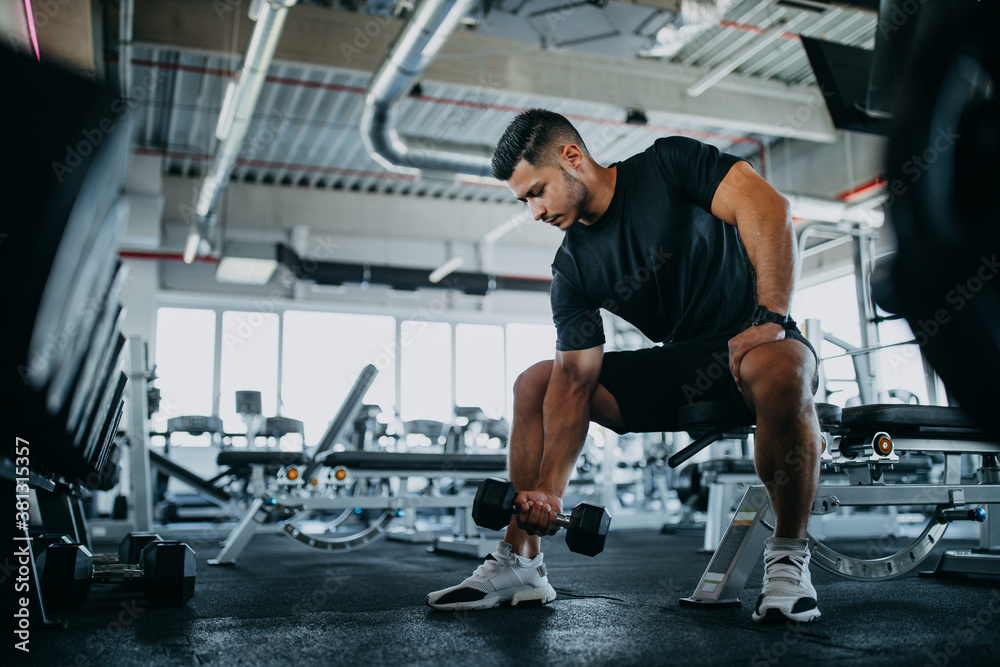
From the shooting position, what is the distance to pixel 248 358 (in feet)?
31.7

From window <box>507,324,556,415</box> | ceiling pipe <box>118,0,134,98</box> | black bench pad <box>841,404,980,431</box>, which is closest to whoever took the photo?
black bench pad <box>841,404,980,431</box>

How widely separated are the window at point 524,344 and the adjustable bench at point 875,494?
9054mm

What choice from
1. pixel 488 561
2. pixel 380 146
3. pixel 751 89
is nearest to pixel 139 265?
pixel 380 146

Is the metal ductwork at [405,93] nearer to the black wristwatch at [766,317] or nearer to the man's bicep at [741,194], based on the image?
the man's bicep at [741,194]

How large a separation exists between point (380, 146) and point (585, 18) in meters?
1.80

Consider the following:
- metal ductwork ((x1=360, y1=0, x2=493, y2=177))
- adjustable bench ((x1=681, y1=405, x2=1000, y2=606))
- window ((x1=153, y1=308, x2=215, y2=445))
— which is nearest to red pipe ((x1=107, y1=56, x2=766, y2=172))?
metal ductwork ((x1=360, y1=0, x2=493, y2=177))

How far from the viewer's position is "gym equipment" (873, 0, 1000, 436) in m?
0.58

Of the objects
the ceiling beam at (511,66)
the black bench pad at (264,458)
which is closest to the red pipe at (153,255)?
the ceiling beam at (511,66)

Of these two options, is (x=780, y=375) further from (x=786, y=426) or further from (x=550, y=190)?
(x=550, y=190)

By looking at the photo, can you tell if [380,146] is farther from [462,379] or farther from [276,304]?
[462,379]

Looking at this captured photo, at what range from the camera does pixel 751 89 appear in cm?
705

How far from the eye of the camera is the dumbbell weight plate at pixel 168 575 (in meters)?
1.71

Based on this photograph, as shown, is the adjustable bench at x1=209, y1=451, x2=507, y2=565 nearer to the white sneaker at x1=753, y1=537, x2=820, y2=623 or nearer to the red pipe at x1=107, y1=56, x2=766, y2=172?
the white sneaker at x1=753, y1=537, x2=820, y2=623

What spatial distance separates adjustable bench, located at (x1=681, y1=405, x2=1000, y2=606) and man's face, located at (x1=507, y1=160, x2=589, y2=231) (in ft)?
2.35
